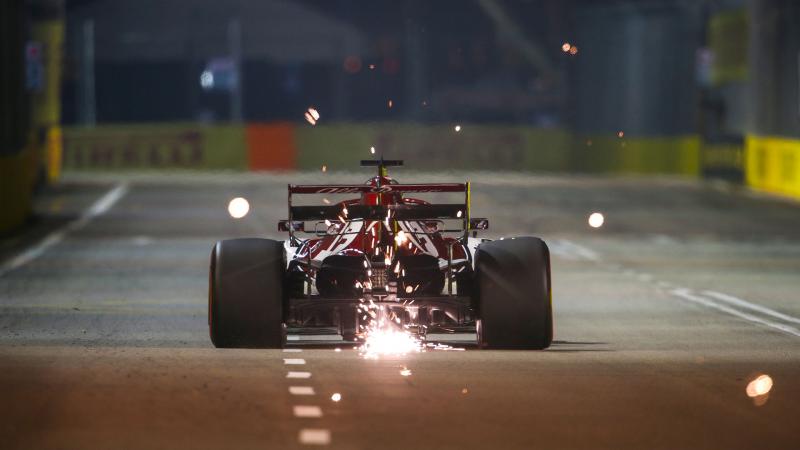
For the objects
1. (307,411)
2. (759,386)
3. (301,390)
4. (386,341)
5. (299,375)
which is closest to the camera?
(307,411)

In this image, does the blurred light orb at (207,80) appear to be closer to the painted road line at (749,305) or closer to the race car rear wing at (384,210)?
the painted road line at (749,305)

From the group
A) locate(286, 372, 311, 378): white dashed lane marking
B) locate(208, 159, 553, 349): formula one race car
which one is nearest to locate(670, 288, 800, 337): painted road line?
locate(208, 159, 553, 349): formula one race car

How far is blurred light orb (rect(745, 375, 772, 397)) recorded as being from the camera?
11781mm

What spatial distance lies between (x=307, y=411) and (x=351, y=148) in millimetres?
47409

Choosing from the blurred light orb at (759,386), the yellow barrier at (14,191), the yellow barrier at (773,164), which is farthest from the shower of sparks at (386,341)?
the yellow barrier at (773,164)

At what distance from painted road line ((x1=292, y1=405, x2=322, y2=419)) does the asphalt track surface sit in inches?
2.4

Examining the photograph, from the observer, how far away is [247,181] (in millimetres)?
50938

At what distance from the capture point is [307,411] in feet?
35.7

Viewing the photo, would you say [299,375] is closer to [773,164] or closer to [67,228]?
[67,228]

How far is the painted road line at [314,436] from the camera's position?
9805mm

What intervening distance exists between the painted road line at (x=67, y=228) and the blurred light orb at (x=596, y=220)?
907 cm

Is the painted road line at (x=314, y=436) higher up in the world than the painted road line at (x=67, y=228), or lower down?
higher up

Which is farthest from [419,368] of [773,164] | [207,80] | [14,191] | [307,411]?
[207,80]

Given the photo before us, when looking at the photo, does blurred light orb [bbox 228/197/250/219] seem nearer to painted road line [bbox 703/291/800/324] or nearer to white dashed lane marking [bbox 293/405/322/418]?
painted road line [bbox 703/291/800/324]
